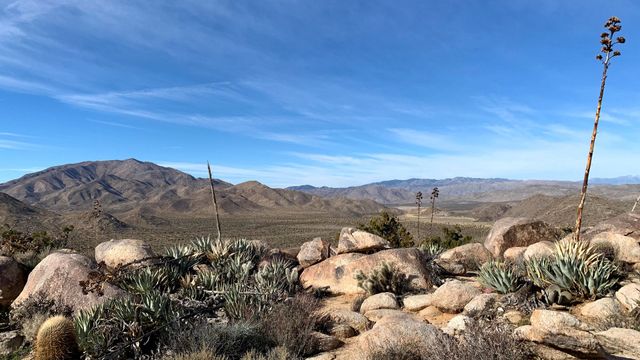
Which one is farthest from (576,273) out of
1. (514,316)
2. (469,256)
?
(469,256)

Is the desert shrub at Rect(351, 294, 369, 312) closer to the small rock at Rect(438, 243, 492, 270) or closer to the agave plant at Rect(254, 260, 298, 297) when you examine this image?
the agave plant at Rect(254, 260, 298, 297)

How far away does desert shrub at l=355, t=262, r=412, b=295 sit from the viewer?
1159cm

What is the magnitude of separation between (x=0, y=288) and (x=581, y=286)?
14.1 meters

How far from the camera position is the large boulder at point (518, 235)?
15547 mm

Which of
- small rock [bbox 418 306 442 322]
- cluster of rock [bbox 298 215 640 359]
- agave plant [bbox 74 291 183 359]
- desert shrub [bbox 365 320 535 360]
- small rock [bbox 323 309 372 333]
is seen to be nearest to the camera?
desert shrub [bbox 365 320 535 360]

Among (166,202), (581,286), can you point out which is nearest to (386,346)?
(581,286)

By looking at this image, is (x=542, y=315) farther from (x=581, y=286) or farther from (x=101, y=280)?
(x=101, y=280)

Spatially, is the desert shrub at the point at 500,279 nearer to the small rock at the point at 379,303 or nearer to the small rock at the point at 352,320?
the small rock at the point at 379,303

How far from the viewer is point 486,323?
672cm

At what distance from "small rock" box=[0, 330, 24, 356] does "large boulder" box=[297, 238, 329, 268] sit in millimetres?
7953

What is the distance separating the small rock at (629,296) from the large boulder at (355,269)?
452 centimetres

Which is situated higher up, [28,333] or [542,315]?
[542,315]

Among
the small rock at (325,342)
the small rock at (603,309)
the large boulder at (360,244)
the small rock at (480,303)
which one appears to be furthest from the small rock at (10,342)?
the small rock at (603,309)

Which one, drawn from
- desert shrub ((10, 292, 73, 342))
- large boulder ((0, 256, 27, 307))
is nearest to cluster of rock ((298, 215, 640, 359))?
desert shrub ((10, 292, 73, 342))
